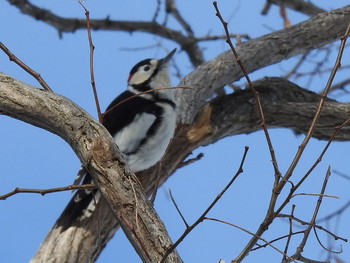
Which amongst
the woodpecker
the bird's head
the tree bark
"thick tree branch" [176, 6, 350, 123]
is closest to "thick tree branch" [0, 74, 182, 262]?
the woodpecker

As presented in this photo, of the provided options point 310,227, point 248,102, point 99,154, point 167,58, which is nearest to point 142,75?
point 167,58

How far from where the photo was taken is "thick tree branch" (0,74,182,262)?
2270 mm

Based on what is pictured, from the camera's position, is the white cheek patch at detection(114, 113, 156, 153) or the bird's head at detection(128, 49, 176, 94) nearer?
the white cheek patch at detection(114, 113, 156, 153)

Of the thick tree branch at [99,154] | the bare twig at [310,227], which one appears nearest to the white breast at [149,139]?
the thick tree branch at [99,154]

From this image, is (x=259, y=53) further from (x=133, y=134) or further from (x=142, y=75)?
(x=133, y=134)

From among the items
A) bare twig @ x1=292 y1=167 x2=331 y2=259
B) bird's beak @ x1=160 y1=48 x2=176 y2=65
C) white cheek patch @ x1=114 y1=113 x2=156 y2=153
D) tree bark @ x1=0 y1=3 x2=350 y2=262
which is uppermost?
bird's beak @ x1=160 y1=48 x2=176 y2=65

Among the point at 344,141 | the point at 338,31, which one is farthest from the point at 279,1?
the point at 344,141

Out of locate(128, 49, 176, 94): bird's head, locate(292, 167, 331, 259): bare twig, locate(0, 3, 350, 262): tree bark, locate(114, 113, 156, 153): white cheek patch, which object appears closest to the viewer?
locate(292, 167, 331, 259): bare twig

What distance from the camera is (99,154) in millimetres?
2391

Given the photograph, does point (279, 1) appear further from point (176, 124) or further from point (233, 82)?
point (176, 124)

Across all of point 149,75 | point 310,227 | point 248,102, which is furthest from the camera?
point 149,75

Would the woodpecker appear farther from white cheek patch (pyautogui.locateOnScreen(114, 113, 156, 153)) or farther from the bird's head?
the bird's head

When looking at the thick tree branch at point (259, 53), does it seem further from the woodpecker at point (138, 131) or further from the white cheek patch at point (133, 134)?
the white cheek patch at point (133, 134)

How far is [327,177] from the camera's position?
2441 millimetres
